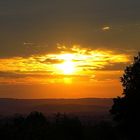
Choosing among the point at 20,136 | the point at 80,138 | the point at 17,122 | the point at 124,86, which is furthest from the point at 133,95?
the point at 17,122

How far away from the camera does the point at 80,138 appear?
67.8m

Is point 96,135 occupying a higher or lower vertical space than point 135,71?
lower

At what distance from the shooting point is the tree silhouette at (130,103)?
208 ft

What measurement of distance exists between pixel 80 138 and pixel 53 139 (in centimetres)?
515

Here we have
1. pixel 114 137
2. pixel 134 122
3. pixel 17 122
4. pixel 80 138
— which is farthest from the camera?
pixel 17 122

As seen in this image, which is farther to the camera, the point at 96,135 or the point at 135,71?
the point at 96,135

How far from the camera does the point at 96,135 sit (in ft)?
230

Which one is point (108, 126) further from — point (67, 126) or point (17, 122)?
point (17, 122)

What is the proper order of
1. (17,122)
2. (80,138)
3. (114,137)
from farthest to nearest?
1. (17,122)
2. (114,137)
3. (80,138)

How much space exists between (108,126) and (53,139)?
13166 mm

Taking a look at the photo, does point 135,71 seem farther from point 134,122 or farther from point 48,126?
point 48,126

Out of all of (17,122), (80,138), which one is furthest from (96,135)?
(17,122)

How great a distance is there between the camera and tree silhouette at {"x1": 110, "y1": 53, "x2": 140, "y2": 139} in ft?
208

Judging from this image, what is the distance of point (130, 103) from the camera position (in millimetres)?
63562
